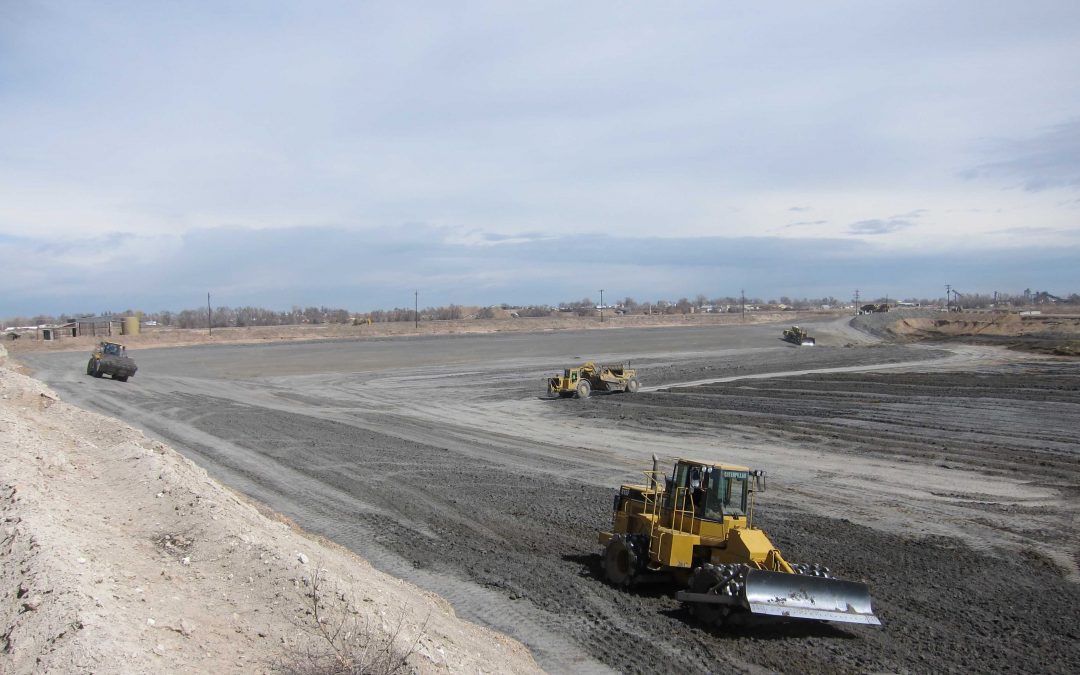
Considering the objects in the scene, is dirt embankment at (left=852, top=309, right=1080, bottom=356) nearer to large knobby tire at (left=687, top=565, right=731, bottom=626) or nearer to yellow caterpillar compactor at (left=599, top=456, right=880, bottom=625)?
yellow caterpillar compactor at (left=599, top=456, right=880, bottom=625)

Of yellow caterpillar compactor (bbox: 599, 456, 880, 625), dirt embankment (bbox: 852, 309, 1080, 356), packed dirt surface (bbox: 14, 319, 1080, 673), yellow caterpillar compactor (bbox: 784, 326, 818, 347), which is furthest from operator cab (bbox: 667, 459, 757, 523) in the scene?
yellow caterpillar compactor (bbox: 784, 326, 818, 347)

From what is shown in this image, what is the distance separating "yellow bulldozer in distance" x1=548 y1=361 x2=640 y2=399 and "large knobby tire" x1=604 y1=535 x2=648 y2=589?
26.4 m

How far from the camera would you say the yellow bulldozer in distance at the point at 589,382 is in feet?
128

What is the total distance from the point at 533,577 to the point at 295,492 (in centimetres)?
817

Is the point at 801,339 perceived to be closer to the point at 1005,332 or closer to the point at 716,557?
the point at 1005,332

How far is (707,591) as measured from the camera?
10.3 m

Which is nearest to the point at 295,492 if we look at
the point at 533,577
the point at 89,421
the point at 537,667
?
the point at 89,421

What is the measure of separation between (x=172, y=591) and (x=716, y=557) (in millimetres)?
6732

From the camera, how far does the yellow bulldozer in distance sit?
128ft

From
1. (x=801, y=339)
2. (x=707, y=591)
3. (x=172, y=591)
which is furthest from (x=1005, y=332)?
(x=172, y=591)

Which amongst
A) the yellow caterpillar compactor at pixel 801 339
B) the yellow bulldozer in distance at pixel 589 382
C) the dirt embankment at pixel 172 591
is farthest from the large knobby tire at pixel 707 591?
the yellow caterpillar compactor at pixel 801 339

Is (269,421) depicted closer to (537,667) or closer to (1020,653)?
(537,667)

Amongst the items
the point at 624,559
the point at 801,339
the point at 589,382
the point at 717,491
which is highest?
the point at 717,491

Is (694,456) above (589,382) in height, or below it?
below
